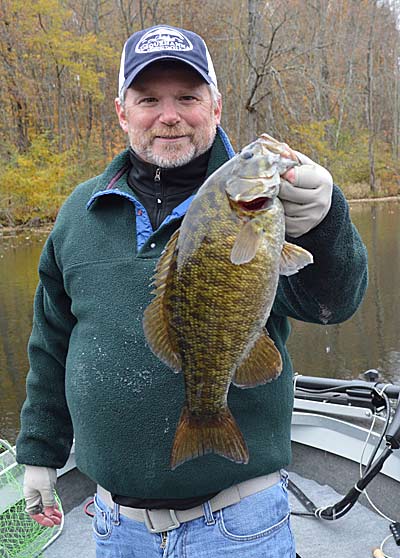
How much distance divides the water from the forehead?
19.4 ft

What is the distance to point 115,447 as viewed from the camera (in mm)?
1899

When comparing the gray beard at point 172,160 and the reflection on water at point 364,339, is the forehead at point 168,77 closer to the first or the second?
the gray beard at point 172,160

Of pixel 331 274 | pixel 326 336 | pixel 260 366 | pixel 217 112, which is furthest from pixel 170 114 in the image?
pixel 326 336

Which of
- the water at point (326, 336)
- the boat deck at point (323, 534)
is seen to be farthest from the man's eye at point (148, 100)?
the water at point (326, 336)

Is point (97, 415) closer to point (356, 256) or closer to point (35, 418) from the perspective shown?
point (35, 418)

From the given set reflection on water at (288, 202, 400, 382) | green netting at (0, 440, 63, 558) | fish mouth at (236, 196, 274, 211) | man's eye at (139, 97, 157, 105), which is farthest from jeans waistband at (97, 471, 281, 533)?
reflection on water at (288, 202, 400, 382)

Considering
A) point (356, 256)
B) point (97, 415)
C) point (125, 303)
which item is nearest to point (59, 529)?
point (97, 415)

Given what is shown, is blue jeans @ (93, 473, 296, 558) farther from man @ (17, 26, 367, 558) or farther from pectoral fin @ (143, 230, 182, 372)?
pectoral fin @ (143, 230, 182, 372)

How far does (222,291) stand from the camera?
1.52m

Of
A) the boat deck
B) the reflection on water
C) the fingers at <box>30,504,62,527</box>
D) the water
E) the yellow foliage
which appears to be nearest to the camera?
the fingers at <box>30,504,62,527</box>

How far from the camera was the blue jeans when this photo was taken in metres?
1.83

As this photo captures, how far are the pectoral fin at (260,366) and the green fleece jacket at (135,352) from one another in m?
0.21

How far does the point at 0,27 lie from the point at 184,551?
28003mm

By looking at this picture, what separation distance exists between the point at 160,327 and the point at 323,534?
9.29 feet
